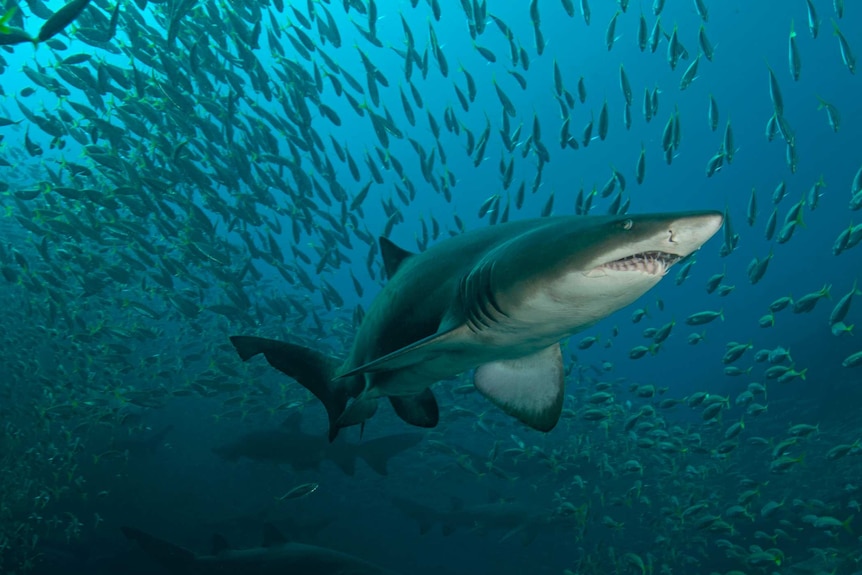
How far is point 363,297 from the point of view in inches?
960

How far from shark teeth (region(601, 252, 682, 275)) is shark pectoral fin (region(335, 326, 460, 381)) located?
2.97 feet

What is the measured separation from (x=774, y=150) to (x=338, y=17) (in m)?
32.5

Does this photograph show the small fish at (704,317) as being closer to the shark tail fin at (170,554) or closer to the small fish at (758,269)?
the small fish at (758,269)

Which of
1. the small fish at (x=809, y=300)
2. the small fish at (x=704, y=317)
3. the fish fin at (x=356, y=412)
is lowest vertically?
the fish fin at (x=356, y=412)

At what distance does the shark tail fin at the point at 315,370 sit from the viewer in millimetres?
4125

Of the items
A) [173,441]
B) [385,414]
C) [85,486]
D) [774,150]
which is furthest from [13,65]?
[774,150]

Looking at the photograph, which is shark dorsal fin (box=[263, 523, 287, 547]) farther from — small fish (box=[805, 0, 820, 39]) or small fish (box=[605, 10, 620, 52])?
small fish (box=[805, 0, 820, 39])

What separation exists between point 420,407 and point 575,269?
96.8 inches

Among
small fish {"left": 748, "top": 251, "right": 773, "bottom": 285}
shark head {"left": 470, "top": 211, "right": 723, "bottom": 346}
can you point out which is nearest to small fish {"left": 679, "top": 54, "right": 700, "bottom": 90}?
small fish {"left": 748, "top": 251, "right": 773, "bottom": 285}

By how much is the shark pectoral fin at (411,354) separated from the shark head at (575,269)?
0.18 metres

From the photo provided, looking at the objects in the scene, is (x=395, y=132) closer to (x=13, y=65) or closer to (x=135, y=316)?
(x=135, y=316)

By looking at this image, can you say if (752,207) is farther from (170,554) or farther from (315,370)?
(170,554)

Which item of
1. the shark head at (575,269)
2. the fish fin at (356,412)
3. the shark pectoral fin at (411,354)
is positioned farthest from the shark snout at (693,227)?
the fish fin at (356,412)

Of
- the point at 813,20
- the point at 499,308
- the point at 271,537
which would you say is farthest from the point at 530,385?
the point at 813,20
